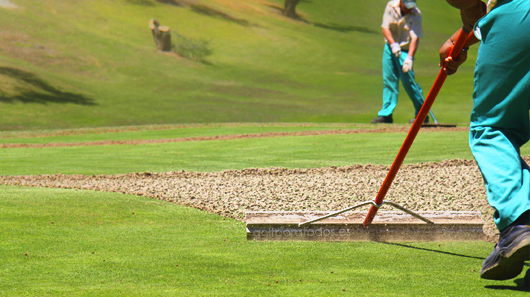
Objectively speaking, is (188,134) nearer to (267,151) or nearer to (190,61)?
(267,151)

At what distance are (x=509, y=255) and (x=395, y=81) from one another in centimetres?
1307

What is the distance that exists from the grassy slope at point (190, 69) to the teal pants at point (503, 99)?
53.0 ft

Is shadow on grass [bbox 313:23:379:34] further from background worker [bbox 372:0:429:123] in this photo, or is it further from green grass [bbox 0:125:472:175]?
green grass [bbox 0:125:472:175]

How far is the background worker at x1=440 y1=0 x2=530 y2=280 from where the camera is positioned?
3.46m

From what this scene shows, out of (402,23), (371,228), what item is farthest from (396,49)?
(371,228)

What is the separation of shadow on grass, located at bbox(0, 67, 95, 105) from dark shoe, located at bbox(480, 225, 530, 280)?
2750cm

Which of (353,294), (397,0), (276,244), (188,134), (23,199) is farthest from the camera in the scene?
(188,134)

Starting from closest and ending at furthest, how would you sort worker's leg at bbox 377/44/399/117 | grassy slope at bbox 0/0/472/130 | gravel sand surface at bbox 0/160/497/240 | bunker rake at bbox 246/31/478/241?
bunker rake at bbox 246/31/478/241, gravel sand surface at bbox 0/160/497/240, worker's leg at bbox 377/44/399/117, grassy slope at bbox 0/0/472/130

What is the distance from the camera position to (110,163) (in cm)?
1111

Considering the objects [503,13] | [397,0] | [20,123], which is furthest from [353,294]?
[20,123]

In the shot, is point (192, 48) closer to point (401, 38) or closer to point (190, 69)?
point (190, 69)

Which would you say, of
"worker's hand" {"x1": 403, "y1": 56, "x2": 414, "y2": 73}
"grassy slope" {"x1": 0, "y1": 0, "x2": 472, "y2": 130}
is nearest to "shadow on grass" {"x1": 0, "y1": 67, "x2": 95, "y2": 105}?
"grassy slope" {"x1": 0, "y1": 0, "x2": 472, "y2": 130}

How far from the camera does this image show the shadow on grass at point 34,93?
28.9 meters

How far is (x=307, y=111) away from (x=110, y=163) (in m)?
16.3
